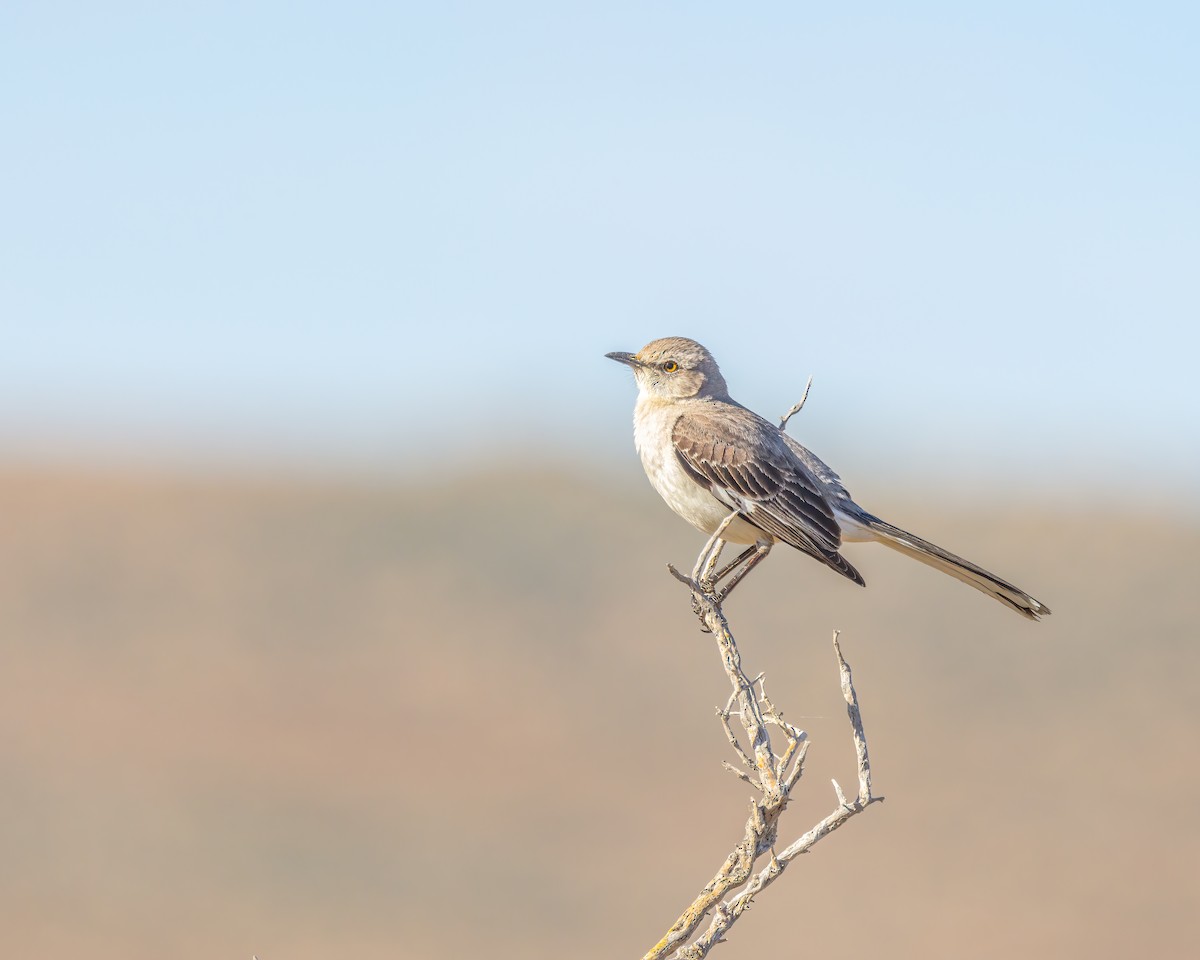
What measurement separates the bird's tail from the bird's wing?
0.30 meters

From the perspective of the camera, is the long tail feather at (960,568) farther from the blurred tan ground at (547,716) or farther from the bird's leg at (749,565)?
the blurred tan ground at (547,716)

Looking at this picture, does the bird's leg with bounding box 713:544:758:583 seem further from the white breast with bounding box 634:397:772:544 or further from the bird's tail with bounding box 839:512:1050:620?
the bird's tail with bounding box 839:512:1050:620

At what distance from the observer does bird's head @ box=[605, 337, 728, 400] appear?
8.35m

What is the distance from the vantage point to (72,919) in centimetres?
1712

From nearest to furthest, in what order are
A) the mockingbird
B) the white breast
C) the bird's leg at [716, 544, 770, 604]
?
the bird's leg at [716, 544, 770, 604] < the mockingbird < the white breast

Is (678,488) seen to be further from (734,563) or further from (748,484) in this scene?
(734,563)

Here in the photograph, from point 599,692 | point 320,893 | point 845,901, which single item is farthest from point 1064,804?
point 320,893

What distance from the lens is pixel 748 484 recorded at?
725cm

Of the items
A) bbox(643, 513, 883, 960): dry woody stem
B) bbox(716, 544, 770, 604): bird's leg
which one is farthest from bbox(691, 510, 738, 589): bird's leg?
bbox(643, 513, 883, 960): dry woody stem

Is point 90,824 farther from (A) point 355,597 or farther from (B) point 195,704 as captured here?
(A) point 355,597

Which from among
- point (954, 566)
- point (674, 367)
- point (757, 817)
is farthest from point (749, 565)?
point (757, 817)

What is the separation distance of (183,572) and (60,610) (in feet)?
8.97

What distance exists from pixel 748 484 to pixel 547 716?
17.0 meters

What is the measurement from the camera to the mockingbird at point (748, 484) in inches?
277
